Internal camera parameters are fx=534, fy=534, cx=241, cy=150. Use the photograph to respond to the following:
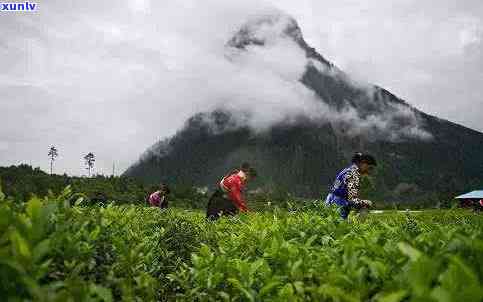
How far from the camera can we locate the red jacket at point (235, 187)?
38.3 feet

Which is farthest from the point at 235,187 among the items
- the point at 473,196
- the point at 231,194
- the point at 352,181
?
the point at 473,196

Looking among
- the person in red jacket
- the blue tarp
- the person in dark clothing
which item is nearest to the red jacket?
the person in red jacket

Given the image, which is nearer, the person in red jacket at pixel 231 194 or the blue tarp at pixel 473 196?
the person in red jacket at pixel 231 194

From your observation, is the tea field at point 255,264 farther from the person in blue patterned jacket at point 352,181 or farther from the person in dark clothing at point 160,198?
the person in dark clothing at point 160,198

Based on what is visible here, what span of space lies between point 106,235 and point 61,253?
147 centimetres

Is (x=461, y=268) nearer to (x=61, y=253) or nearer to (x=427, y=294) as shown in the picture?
(x=427, y=294)

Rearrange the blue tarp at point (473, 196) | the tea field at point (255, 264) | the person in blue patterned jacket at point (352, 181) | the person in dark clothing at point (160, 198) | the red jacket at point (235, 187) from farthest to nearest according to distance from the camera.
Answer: the blue tarp at point (473, 196) → the person in dark clothing at point (160, 198) → the red jacket at point (235, 187) → the person in blue patterned jacket at point (352, 181) → the tea field at point (255, 264)

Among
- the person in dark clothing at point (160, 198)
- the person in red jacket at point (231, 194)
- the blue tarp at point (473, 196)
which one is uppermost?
the person in red jacket at point (231, 194)

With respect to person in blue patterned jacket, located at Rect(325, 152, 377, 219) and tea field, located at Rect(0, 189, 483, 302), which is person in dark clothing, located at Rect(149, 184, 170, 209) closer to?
person in blue patterned jacket, located at Rect(325, 152, 377, 219)

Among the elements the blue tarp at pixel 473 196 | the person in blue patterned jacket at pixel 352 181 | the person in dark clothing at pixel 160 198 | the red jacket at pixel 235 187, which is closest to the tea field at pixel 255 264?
the person in blue patterned jacket at pixel 352 181

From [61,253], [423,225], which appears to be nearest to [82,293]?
[61,253]

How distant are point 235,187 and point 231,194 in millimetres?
199

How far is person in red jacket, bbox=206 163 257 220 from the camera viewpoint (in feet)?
38.3

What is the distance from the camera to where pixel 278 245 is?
4062mm
